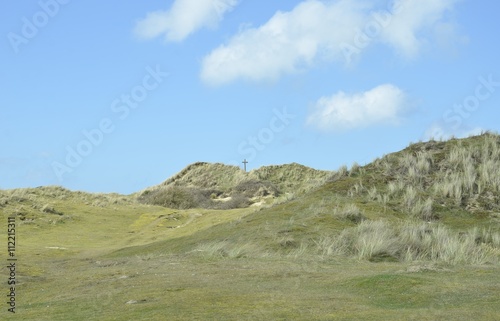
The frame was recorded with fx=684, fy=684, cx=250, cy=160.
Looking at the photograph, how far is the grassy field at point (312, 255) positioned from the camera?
32.4ft

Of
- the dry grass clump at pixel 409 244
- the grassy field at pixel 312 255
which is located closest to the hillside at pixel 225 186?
the grassy field at pixel 312 255

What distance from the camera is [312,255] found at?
1683 cm

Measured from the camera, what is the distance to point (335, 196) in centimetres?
2588

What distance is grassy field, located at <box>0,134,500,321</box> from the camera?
9.89 m

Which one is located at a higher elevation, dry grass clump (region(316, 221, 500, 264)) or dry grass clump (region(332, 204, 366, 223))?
dry grass clump (region(332, 204, 366, 223))

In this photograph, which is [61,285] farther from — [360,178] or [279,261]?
[360,178]

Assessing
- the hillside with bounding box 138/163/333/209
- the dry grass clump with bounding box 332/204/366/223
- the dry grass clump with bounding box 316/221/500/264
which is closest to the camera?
the dry grass clump with bounding box 316/221/500/264

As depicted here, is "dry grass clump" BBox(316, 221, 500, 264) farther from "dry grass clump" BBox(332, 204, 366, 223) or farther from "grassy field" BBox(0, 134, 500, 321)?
"dry grass clump" BBox(332, 204, 366, 223)

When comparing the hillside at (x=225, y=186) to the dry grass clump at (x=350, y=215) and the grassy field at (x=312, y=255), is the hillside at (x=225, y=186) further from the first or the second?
the dry grass clump at (x=350, y=215)

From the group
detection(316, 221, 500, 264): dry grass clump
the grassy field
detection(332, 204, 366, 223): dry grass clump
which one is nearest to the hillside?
the grassy field

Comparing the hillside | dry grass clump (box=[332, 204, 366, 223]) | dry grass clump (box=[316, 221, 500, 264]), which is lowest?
dry grass clump (box=[316, 221, 500, 264])

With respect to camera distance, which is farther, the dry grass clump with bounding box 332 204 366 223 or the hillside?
the hillside

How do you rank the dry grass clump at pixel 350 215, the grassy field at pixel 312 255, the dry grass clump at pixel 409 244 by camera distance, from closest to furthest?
the grassy field at pixel 312 255 < the dry grass clump at pixel 409 244 < the dry grass clump at pixel 350 215

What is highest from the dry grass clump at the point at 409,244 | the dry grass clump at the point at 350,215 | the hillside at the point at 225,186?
the hillside at the point at 225,186
